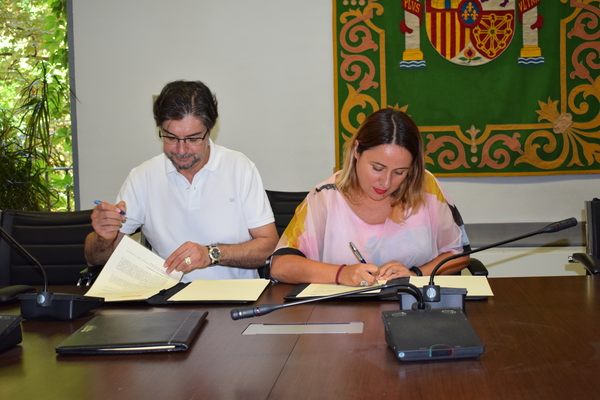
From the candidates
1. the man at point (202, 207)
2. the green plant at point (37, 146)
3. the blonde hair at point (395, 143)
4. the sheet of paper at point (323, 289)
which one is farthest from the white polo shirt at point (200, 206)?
the green plant at point (37, 146)

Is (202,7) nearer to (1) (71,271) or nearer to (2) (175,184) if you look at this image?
(2) (175,184)

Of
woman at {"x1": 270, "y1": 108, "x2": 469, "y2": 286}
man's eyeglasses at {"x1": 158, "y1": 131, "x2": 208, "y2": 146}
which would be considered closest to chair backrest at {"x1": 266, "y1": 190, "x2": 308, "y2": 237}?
woman at {"x1": 270, "y1": 108, "x2": 469, "y2": 286}

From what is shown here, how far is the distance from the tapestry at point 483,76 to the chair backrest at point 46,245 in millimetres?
1747

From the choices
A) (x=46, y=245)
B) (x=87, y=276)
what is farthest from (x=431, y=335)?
(x=46, y=245)

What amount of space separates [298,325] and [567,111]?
2717 mm

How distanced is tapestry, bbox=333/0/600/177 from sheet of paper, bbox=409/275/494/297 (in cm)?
181

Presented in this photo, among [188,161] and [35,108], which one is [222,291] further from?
[35,108]

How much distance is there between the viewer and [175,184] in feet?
7.57

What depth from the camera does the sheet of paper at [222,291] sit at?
1586mm

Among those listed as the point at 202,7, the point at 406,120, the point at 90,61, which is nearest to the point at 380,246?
the point at 406,120

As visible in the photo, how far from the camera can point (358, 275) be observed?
1.64 metres

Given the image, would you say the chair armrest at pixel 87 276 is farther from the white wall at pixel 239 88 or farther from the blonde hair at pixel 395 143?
the white wall at pixel 239 88

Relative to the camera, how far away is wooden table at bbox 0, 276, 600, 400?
3.04 feet

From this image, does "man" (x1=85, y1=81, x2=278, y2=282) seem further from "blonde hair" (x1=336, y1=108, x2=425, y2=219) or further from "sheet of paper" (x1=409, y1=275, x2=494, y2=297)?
"sheet of paper" (x1=409, y1=275, x2=494, y2=297)
